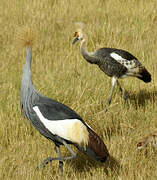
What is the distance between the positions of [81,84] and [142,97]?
2.67ft

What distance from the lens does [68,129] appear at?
408cm

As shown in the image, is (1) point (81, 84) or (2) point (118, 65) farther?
(2) point (118, 65)

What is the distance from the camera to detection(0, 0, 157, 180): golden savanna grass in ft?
14.5

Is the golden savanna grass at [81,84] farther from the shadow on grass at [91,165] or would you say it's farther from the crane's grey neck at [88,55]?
the crane's grey neck at [88,55]

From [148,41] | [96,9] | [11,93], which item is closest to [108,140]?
[11,93]

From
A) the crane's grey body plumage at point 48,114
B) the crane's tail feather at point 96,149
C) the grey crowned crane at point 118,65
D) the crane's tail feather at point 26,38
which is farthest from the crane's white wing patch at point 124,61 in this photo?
Answer: the crane's tail feather at point 96,149

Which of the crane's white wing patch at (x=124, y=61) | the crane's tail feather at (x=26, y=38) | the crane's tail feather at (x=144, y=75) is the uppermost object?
the crane's tail feather at (x=26, y=38)

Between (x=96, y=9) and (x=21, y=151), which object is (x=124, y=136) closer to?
(x=21, y=151)

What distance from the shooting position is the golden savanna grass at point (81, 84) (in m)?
4.43

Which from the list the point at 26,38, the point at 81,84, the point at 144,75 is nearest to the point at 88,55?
the point at 81,84

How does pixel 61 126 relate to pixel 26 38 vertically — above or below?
below

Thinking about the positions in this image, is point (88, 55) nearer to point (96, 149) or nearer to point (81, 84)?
point (81, 84)

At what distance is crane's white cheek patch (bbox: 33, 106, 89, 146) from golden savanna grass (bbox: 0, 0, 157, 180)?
0.34 meters

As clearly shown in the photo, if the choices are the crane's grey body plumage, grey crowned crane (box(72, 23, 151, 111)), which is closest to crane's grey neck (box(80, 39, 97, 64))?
grey crowned crane (box(72, 23, 151, 111))
